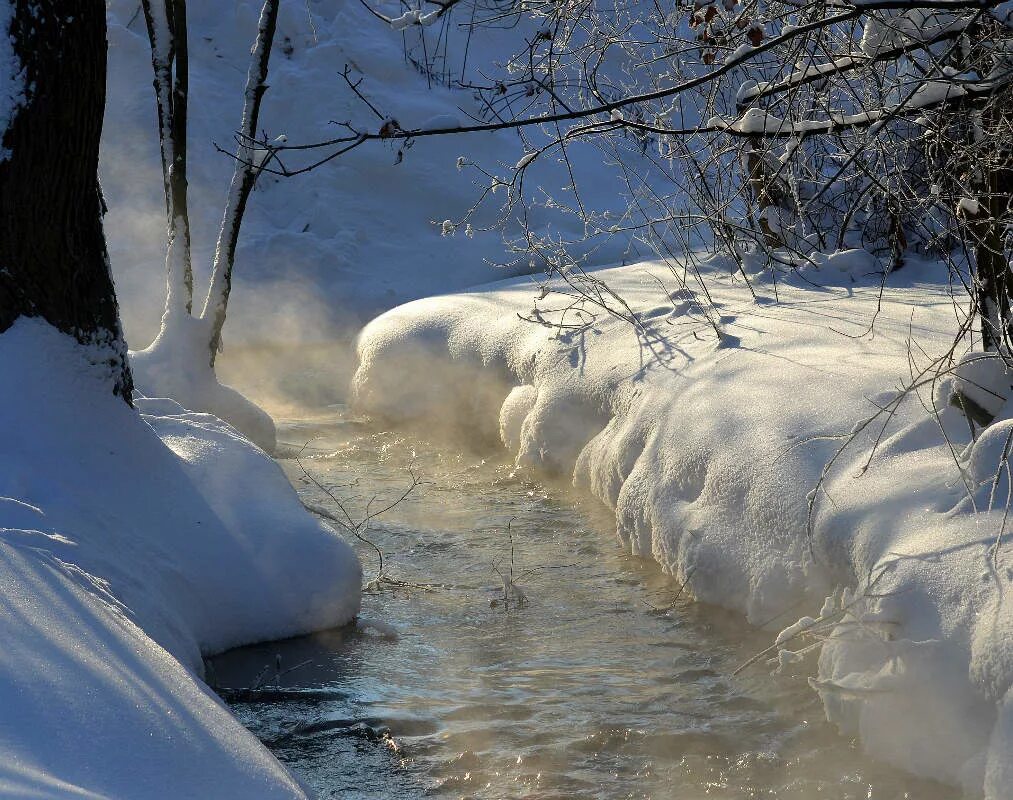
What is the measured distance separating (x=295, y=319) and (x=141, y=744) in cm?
939

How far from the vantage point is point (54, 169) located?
3.72 metres

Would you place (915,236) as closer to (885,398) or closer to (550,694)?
(885,398)

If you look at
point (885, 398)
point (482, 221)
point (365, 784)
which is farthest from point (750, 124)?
point (482, 221)

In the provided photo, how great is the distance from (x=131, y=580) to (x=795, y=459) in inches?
94.9

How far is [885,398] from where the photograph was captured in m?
4.24

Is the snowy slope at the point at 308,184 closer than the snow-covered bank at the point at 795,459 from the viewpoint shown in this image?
No

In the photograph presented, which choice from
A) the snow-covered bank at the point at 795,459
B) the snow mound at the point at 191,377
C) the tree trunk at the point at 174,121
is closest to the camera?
the snow-covered bank at the point at 795,459

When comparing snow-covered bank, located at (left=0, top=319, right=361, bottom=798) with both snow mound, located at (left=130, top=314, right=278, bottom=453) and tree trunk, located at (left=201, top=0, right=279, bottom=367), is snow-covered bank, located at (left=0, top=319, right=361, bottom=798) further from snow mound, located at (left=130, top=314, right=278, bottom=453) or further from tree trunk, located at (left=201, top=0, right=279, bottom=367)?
tree trunk, located at (left=201, top=0, right=279, bottom=367)

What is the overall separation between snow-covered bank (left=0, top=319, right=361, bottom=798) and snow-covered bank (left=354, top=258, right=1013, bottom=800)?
155 cm

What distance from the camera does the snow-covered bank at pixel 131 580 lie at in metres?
1.87

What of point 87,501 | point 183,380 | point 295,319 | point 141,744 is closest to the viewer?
point 141,744

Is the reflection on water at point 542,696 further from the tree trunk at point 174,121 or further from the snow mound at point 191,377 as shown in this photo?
the tree trunk at point 174,121

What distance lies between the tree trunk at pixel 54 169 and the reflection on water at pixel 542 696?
1435 mm

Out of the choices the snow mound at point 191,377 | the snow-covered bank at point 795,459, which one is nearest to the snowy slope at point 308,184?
the snow mound at point 191,377
